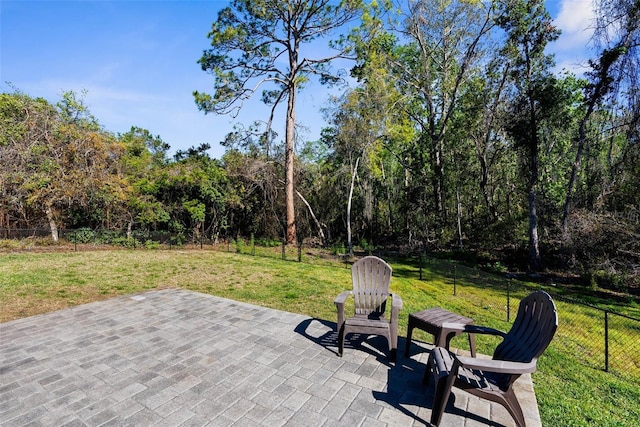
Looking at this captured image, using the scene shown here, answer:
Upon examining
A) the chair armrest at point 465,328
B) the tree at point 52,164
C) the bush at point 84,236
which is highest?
the tree at point 52,164

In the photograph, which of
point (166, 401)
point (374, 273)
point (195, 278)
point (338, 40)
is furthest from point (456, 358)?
point (338, 40)

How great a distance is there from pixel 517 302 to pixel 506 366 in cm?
609

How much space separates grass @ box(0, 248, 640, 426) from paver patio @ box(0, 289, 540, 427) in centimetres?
61

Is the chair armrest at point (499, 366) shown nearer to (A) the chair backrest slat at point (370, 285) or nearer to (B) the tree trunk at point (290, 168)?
(A) the chair backrest slat at point (370, 285)

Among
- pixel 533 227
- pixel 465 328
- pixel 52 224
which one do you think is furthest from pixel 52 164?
pixel 533 227

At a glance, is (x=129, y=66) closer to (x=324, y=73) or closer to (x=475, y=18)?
(x=324, y=73)

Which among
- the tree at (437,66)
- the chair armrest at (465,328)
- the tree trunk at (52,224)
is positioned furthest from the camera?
the tree at (437,66)

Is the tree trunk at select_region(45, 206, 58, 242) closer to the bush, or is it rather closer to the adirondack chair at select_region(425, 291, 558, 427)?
the bush

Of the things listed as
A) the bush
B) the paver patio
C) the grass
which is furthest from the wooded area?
the paver patio

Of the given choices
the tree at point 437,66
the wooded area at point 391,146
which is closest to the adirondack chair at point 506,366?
the wooded area at point 391,146

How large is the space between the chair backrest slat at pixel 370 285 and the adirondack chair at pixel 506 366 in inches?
43.1

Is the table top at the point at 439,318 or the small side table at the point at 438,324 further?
the table top at the point at 439,318

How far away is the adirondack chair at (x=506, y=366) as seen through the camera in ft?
6.91

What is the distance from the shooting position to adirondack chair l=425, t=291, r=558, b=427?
2107 mm
